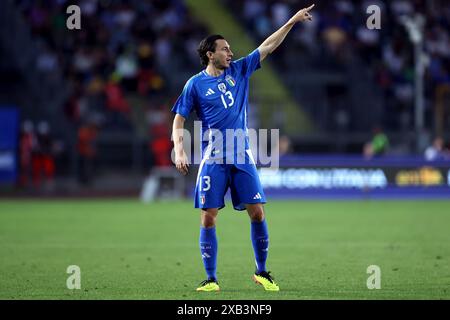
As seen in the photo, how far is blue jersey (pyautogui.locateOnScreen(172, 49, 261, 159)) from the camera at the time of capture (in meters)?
10.9

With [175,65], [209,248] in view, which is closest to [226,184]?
[209,248]

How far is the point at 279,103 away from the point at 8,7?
8.56 m

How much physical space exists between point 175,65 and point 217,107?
21630 millimetres

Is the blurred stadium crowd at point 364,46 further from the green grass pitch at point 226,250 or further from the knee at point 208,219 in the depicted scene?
the knee at point 208,219

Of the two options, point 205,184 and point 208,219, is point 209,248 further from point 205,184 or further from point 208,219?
point 205,184

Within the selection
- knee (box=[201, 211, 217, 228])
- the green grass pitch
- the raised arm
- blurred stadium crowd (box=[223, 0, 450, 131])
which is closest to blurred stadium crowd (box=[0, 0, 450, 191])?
blurred stadium crowd (box=[223, 0, 450, 131])

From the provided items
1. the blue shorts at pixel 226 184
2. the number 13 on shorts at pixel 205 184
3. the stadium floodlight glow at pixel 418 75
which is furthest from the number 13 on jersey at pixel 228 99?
the stadium floodlight glow at pixel 418 75

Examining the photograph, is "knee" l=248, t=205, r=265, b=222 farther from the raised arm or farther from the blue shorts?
the raised arm

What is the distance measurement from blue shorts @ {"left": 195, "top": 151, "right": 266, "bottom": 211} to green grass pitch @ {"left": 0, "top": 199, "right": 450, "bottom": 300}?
0.91 meters

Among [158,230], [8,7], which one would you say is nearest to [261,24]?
[8,7]

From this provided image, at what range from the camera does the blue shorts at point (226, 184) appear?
35.4 ft

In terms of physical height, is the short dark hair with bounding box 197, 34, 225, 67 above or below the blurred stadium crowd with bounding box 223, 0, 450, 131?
below

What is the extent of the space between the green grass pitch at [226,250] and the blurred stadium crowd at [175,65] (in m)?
5.63
